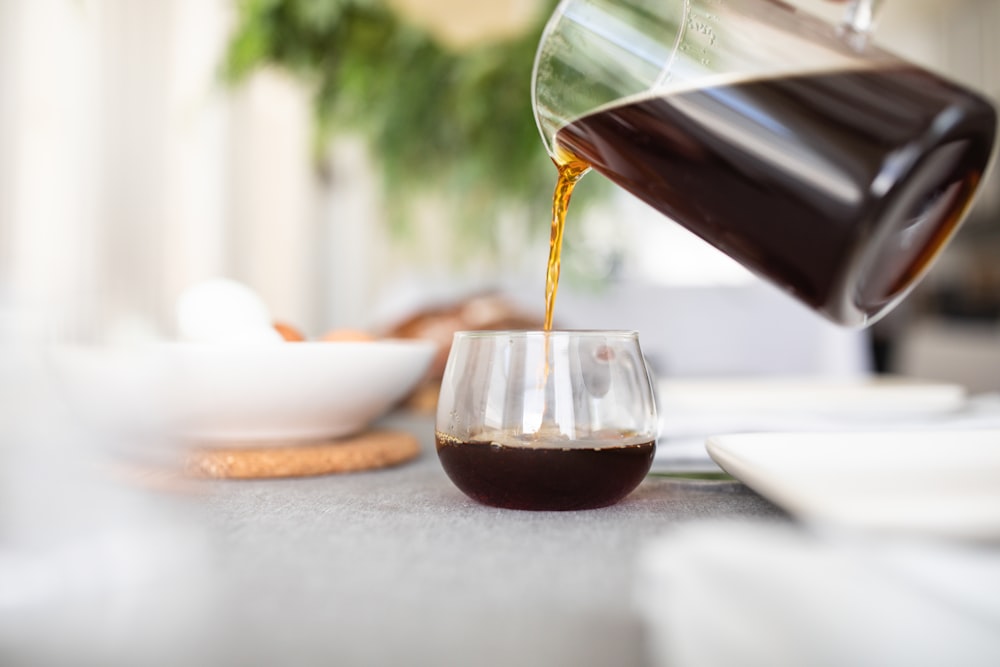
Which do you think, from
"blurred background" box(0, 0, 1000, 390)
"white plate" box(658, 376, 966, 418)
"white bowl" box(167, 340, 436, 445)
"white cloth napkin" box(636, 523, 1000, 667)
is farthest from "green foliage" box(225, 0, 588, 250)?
"white cloth napkin" box(636, 523, 1000, 667)

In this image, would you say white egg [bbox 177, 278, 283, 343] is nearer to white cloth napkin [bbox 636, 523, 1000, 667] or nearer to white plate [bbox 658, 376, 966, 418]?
white plate [bbox 658, 376, 966, 418]

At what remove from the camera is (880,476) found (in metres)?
0.40

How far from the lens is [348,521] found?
46cm

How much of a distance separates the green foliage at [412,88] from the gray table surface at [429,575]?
1160mm

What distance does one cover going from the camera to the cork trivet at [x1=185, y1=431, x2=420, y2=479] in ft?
2.02

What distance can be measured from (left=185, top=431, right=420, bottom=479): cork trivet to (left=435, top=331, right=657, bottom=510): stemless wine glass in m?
0.17

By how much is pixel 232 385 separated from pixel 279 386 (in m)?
0.04

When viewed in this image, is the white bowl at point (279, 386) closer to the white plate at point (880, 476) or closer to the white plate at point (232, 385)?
the white plate at point (232, 385)

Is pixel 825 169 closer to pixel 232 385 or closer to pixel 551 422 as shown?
pixel 551 422

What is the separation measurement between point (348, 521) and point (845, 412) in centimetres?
47

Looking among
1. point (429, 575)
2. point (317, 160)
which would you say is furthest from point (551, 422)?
point (317, 160)

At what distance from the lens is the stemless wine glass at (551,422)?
480mm

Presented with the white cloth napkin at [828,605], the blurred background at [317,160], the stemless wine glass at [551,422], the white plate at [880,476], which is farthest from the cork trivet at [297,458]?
the blurred background at [317,160]

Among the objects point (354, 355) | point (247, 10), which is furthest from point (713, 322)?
point (354, 355)
